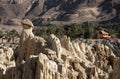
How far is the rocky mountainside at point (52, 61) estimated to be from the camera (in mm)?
31141

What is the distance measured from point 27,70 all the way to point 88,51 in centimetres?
2304

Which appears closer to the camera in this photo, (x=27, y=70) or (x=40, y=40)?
(x=27, y=70)

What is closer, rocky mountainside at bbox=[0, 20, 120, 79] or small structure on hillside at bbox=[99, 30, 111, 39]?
rocky mountainside at bbox=[0, 20, 120, 79]

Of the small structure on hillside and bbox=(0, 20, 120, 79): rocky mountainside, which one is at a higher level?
bbox=(0, 20, 120, 79): rocky mountainside

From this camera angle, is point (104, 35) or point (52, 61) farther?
point (104, 35)

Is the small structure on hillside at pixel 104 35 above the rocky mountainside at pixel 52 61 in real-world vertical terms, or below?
below

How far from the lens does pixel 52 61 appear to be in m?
33.5

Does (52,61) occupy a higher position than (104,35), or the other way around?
(52,61)

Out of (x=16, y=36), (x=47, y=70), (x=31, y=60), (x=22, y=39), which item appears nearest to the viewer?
(x=47, y=70)

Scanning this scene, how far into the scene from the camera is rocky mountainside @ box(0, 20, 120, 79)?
102 ft

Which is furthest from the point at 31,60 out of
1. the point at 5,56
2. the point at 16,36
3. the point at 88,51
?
the point at 16,36

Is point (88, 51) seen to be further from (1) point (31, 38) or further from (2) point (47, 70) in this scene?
(2) point (47, 70)

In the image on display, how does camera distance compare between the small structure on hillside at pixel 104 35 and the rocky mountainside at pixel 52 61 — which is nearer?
the rocky mountainside at pixel 52 61

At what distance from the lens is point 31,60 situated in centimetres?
3269
